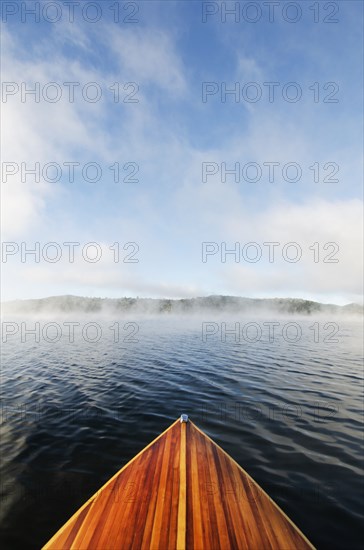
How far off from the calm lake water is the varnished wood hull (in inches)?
41.2

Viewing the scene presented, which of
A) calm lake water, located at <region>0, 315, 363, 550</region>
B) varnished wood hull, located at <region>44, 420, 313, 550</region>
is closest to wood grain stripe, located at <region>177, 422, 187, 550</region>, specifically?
varnished wood hull, located at <region>44, 420, 313, 550</region>

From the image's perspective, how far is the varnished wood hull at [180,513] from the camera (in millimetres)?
3976

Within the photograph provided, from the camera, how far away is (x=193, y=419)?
9.82 meters

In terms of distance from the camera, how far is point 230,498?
4941mm

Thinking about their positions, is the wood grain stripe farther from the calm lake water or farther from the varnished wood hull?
the calm lake water

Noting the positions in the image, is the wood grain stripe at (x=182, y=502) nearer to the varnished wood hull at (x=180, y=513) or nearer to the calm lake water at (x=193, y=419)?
the varnished wood hull at (x=180, y=513)

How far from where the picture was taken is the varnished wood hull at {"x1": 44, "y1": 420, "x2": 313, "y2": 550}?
13.0ft

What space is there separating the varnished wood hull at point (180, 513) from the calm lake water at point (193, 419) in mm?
1046

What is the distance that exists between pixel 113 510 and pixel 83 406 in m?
7.10

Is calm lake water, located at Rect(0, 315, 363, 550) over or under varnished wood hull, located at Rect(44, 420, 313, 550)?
under

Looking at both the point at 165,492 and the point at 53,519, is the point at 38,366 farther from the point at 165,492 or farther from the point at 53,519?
the point at 165,492

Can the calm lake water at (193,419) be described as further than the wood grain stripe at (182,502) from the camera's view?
Yes

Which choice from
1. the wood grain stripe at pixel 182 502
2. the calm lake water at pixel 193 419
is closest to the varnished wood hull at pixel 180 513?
the wood grain stripe at pixel 182 502

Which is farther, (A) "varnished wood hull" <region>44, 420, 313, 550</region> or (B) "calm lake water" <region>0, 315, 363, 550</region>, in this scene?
(B) "calm lake water" <region>0, 315, 363, 550</region>
